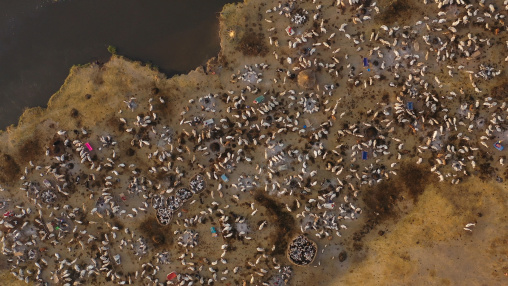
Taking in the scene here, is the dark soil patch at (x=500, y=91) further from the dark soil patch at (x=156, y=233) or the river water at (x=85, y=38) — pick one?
the dark soil patch at (x=156, y=233)

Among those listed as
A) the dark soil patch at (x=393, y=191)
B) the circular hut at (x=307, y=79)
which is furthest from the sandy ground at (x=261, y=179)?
the circular hut at (x=307, y=79)

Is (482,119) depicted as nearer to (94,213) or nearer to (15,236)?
(94,213)

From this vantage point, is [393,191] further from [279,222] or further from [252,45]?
[252,45]

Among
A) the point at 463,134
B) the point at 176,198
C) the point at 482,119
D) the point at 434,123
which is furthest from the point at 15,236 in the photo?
the point at 482,119

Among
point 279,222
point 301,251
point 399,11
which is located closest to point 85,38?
point 279,222


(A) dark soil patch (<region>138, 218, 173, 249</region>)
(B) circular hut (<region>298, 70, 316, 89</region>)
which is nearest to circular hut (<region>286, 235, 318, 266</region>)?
(A) dark soil patch (<region>138, 218, 173, 249</region>)

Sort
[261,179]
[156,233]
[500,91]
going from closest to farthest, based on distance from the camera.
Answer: [500,91] < [261,179] < [156,233]

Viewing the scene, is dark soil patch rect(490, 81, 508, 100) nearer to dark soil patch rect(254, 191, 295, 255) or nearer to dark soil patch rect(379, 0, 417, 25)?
dark soil patch rect(379, 0, 417, 25)
